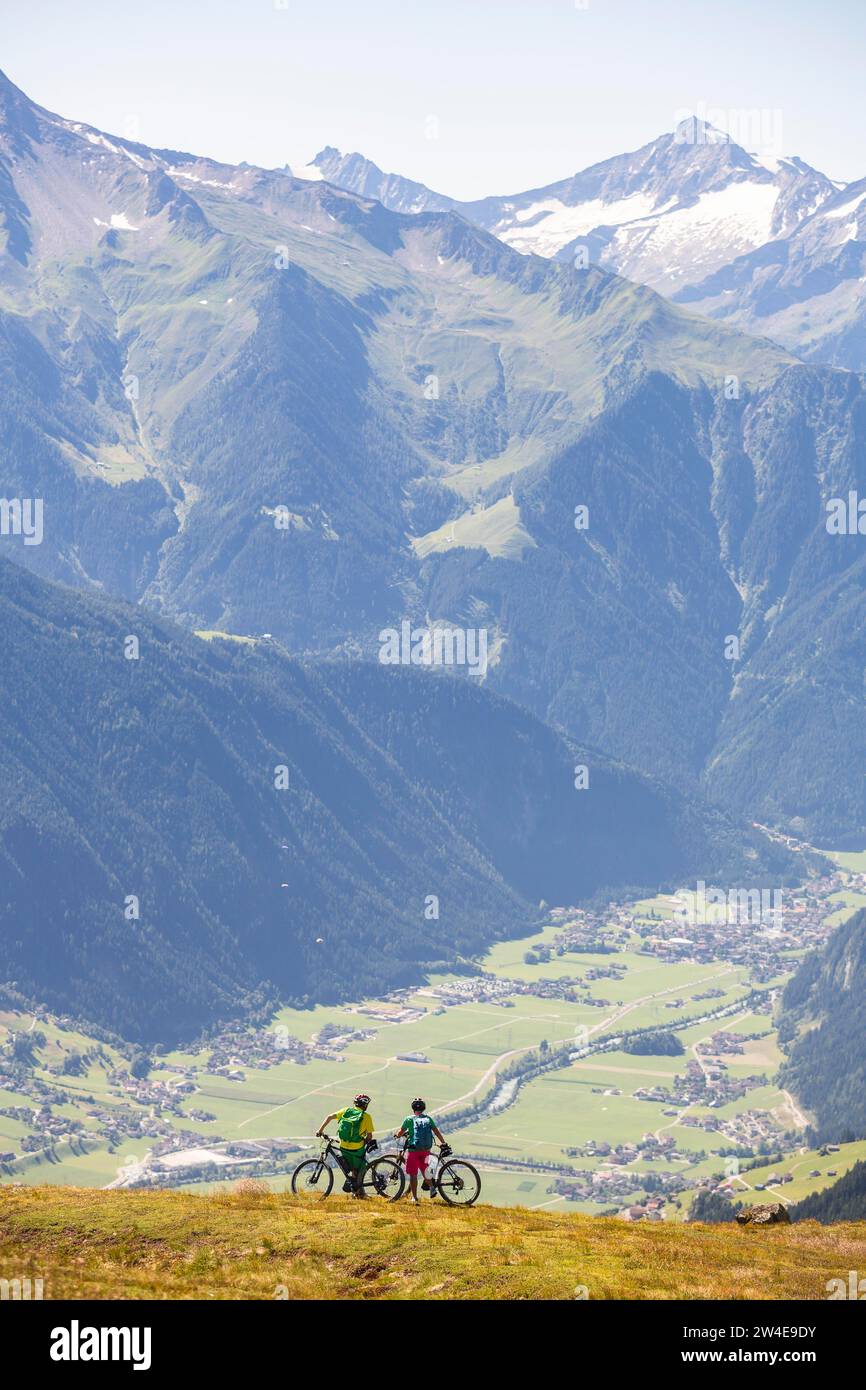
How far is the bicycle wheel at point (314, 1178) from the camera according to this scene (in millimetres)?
85625

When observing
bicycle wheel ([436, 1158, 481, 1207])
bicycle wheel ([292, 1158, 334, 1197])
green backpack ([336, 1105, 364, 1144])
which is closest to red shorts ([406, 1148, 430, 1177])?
bicycle wheel ([436, 1158, 481, 1207])

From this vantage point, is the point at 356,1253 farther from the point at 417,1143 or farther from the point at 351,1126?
the point at 417,1143

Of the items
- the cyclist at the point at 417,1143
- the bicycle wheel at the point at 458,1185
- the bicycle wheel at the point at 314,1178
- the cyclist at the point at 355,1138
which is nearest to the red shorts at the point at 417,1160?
the cyclist at the point at 417,1143

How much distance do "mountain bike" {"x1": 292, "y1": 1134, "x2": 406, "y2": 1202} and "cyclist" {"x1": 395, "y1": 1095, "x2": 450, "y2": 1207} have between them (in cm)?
92

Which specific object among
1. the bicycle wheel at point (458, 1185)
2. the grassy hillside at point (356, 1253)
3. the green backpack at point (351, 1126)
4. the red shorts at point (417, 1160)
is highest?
the green backpack at point (351, 1126)

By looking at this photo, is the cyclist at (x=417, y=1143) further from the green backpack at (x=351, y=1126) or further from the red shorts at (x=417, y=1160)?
the green backpack at (x=351, y=1126)

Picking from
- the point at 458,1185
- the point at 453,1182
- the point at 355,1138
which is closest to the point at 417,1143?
the point at 355,1138

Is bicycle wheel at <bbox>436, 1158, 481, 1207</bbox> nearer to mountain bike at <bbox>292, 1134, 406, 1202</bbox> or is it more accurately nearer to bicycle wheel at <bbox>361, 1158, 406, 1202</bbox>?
bicycle wheel at <bbox>361, 1158, 406, 1202</bbox>

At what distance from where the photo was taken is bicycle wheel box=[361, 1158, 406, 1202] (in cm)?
8375

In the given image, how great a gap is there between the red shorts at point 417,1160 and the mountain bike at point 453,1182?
110cm

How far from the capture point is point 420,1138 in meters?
81.4
